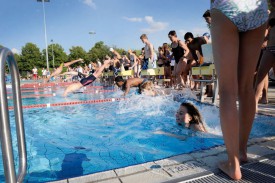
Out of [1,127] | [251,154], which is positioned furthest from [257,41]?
[1,127]

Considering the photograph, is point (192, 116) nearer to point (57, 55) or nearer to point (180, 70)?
point (180, 70)

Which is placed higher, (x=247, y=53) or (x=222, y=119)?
(x=247, y=53)

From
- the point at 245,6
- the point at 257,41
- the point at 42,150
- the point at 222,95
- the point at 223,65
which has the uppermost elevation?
the point at 245,6

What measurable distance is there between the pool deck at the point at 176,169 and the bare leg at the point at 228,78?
0.29m

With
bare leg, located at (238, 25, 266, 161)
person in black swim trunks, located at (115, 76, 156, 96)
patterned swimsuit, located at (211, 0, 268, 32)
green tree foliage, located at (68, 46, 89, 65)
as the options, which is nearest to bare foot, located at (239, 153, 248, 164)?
bare leg, located at (238, 25, 266, 161)

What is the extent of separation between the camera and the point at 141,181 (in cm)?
185

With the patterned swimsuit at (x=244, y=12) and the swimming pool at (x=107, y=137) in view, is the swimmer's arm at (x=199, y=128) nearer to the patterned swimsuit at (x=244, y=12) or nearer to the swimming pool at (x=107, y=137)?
the swimming pool at (x=107, y=137)

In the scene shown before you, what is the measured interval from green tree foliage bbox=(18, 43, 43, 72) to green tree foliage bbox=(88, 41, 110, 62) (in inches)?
609

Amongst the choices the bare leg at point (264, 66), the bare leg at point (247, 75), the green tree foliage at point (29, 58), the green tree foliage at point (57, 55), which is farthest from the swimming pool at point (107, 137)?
the green tree foliage at point (57, 55)

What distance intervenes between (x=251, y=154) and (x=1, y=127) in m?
2.08

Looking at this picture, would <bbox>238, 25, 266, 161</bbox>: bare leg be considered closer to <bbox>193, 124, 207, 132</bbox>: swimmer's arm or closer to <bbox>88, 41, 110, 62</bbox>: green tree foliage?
<bbox>193, 124, 207, 132</bbox>: swimmer's arm

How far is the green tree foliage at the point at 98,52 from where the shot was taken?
75750 mm

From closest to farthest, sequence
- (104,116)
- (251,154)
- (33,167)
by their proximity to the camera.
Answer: (251,154) → (33,167) → (104,116)

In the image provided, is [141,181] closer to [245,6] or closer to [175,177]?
[175,177]
